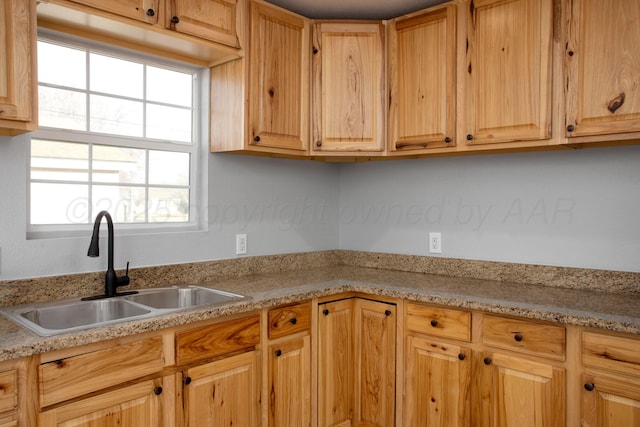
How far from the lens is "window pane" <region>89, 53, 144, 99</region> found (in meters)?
2.12

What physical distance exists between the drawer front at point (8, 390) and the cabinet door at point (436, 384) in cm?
155

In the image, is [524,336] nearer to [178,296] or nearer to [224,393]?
[224,393]

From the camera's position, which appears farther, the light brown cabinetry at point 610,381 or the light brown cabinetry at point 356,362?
the light brown cabinetry at point 356,362

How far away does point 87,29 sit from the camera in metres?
1.96

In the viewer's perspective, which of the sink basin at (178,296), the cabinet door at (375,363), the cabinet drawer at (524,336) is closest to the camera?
the cabinet drawer at (524,336)

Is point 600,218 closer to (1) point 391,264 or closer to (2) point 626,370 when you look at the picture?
(2) point 626,370

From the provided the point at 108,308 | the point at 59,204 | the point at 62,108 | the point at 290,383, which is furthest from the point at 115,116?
the point at 290,383

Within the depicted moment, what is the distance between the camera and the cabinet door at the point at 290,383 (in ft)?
6.64

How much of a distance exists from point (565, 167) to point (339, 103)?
119 cm

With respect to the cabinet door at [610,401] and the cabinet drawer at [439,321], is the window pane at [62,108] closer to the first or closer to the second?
the cabinet drawer at [439,321]

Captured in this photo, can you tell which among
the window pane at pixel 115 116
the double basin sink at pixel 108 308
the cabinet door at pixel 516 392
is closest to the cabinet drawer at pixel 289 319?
the double basin sink at pixel 108 308

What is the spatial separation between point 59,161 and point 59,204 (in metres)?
0.19

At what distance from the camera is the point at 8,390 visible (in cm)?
131

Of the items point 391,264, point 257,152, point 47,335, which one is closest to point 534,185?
point 391,264
